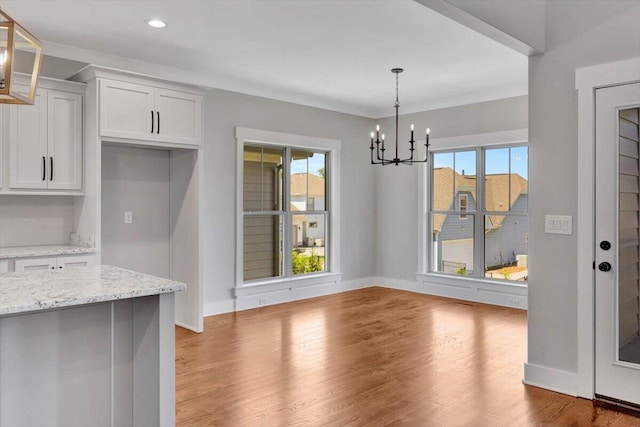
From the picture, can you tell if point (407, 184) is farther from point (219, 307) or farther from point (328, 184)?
point (219, 307)

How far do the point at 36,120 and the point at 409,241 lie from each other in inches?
194

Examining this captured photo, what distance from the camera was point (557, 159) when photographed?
3375 millimetres

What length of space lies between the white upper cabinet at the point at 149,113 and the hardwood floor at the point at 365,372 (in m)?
1.95

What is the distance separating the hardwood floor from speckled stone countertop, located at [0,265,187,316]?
43.8 inches

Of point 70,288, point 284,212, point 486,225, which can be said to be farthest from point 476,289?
point 70,288

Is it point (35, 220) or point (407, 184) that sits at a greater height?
point (407, 184)

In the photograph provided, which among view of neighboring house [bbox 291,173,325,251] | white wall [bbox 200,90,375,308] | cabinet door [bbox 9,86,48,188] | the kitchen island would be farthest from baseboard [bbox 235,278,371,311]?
the kitchen island

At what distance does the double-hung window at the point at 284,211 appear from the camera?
6172mm

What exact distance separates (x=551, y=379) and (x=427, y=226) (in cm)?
378

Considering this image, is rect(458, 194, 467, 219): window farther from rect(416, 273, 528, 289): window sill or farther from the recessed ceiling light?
the recessed ceiling light

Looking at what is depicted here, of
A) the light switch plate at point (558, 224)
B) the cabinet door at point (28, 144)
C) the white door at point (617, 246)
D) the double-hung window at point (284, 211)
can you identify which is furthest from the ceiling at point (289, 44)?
the light switch plate at point (558, 224)

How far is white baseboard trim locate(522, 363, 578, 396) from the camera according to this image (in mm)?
3287

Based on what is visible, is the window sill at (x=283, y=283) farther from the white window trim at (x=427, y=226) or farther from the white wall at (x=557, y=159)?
the white wall at (x=557, y=159)

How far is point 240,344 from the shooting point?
14.7 feet
